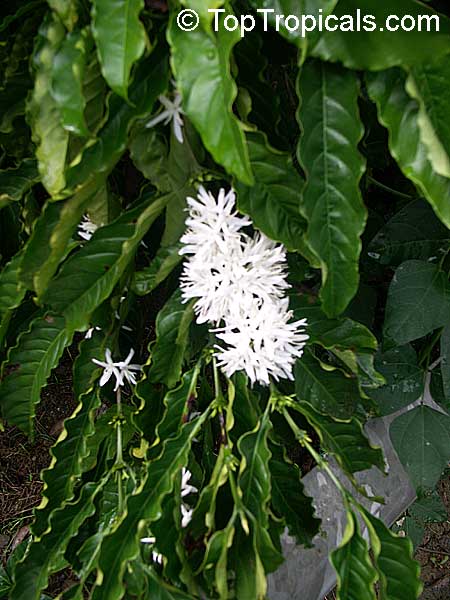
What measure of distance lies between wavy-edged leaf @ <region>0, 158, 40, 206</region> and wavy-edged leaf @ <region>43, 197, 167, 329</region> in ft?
0.33

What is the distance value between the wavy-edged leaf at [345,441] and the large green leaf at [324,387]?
0.03 m

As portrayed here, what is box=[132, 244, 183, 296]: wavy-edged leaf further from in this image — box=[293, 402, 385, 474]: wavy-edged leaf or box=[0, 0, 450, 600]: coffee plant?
box=[293, 402, 385, 474]: wavy-edged leaf

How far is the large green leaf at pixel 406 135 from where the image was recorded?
44 cm

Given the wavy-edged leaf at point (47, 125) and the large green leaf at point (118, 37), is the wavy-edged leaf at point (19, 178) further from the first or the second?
the large green leaf at point (118, 37)

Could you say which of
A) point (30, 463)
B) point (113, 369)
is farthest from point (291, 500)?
point (30, 463)

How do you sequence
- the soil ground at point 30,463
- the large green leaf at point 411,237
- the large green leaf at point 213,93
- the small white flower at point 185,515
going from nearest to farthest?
the large green leaf at point 213,93 → the small white flower at point 185,515 → the large green leaf at point 411,237 → the soil ground at point 30,463

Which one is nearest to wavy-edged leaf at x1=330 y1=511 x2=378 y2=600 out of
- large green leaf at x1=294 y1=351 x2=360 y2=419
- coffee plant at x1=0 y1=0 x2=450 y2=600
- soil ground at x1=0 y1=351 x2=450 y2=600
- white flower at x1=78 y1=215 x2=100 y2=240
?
coffee plant at x1=0 y1=0 x2=450 y2=600

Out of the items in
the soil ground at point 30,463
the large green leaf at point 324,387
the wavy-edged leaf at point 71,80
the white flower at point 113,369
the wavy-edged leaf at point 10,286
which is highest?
the wavy-edged leaf at point 71,80

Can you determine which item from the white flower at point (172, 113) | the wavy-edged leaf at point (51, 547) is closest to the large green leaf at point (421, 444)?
the wavy-edged leaf at point (51, 547)

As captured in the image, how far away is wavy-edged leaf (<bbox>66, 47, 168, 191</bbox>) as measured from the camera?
46 cm

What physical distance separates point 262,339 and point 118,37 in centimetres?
25

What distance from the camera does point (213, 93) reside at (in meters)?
0.40

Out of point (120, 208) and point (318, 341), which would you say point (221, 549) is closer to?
point (318, 341)

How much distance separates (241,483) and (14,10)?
→ 0.41m
